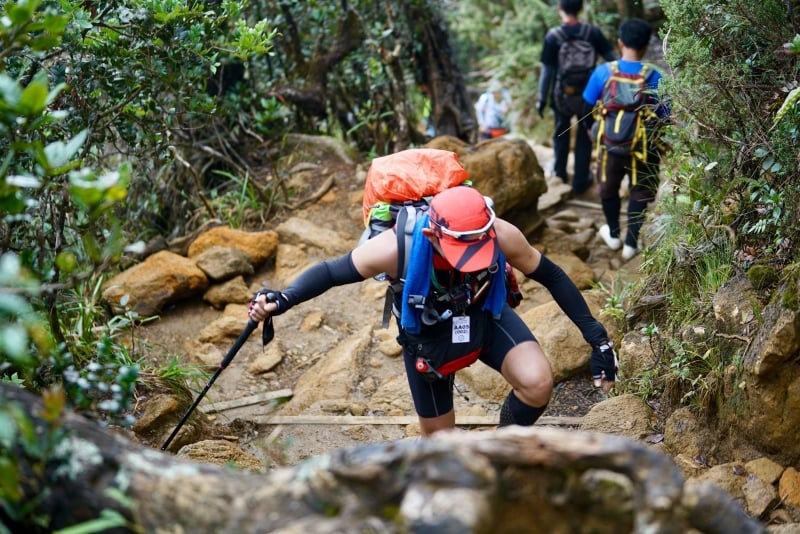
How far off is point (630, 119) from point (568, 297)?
322 cm

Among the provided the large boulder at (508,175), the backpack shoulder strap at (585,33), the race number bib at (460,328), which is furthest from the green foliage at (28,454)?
the backpack shoulder strap at (585,33)

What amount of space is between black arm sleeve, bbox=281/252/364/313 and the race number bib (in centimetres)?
56

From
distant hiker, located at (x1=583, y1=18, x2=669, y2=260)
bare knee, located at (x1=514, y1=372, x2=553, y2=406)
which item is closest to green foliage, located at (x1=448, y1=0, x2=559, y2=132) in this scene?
distant hiker, located at (x1=583, y1=18, x2=669, y2=260)

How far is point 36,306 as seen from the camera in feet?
15.3

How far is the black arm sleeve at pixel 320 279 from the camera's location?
179 inches

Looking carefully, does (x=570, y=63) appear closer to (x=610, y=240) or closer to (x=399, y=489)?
(x=610, y=240)

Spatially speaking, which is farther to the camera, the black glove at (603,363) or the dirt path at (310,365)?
the dirt path at (310,365)

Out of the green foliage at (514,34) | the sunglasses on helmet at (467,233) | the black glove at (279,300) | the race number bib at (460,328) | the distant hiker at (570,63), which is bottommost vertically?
the green foliage at (514,34)

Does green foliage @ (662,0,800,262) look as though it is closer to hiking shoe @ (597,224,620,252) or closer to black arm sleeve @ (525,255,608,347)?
black arm sleeve @ (525,255,608,347)

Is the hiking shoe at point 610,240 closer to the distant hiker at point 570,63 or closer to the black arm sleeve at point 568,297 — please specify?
the distant hiker at point 570,63

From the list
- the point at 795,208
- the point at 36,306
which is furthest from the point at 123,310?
the point at 795,208

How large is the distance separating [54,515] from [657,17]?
40.6 ft

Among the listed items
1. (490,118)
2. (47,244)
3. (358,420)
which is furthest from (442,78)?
(47,244)

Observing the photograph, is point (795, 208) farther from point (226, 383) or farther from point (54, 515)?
point (226, 383)
